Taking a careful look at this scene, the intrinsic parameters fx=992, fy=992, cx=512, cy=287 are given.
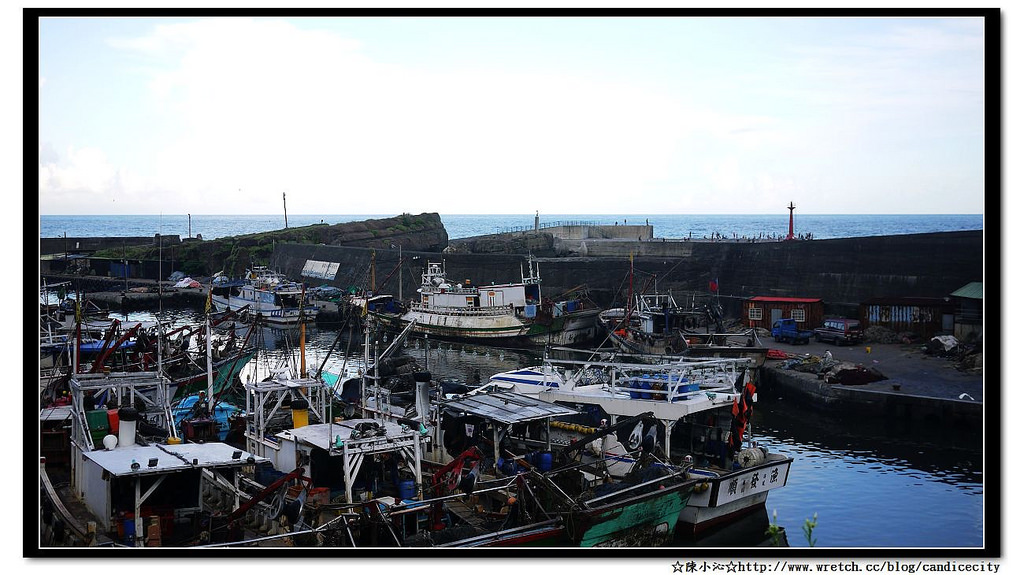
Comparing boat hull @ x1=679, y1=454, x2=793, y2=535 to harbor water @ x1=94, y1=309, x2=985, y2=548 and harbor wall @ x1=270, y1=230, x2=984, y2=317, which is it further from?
harbor wall @ x1=270, y1=230, x2=984, y2=317

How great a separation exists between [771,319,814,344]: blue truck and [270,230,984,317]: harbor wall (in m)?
3.18

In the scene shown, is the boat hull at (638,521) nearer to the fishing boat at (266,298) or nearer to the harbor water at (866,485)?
the harbor water at (866,485)

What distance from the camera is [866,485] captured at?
17281mm

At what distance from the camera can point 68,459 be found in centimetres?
1355

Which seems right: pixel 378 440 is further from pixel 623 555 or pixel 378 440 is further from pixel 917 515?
pixel 917 515

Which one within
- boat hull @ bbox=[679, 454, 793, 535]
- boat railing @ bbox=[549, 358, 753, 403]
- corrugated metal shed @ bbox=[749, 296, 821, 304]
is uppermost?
corrugated metal shed @ bbox=[749, 296, 821, 304]

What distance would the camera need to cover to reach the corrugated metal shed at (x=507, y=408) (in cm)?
1411

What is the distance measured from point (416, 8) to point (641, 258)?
33.1m

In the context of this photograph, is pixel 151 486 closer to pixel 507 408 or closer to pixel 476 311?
pixel 507 408

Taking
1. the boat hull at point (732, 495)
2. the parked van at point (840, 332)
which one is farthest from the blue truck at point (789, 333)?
the boat hull at point (732, 495)

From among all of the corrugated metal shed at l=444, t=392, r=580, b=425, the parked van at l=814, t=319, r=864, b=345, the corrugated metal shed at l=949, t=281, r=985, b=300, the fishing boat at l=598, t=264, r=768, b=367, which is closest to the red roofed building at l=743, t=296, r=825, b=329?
the parked van at l=814, t=319, r=864, b=345

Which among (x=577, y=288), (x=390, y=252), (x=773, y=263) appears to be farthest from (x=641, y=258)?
(x=390, y=252)

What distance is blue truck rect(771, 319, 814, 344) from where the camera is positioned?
3039 centimetres

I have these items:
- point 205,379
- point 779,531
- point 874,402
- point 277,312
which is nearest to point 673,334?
point 874,402
